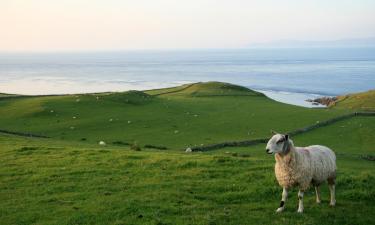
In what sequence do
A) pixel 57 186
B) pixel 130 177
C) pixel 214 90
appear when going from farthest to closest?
pixel 214 90 → pixel 130 177 → pixel 57 186

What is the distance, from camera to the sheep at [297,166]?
13.3 m

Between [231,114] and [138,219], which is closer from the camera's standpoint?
[138,219]

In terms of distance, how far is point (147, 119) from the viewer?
4328 cm

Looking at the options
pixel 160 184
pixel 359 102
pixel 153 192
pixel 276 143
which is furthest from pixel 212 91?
pixel 276 143

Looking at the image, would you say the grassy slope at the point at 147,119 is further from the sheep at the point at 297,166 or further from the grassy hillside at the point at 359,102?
the grassy hillside at the point at 359,102

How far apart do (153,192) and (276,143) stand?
4915mm

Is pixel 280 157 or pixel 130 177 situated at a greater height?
pixel 280 157

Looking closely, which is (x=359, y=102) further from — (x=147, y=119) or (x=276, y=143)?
(x=276, y=143)

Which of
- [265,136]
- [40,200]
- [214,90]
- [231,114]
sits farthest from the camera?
[214,90]

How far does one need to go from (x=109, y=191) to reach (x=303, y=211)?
6.63 metres

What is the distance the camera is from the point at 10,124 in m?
40.2

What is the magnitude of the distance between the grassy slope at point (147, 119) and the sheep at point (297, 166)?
19178 mm

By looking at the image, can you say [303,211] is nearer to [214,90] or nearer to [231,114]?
[231,114]

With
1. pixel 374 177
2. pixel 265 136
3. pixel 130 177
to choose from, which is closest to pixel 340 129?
pixel 265 136
